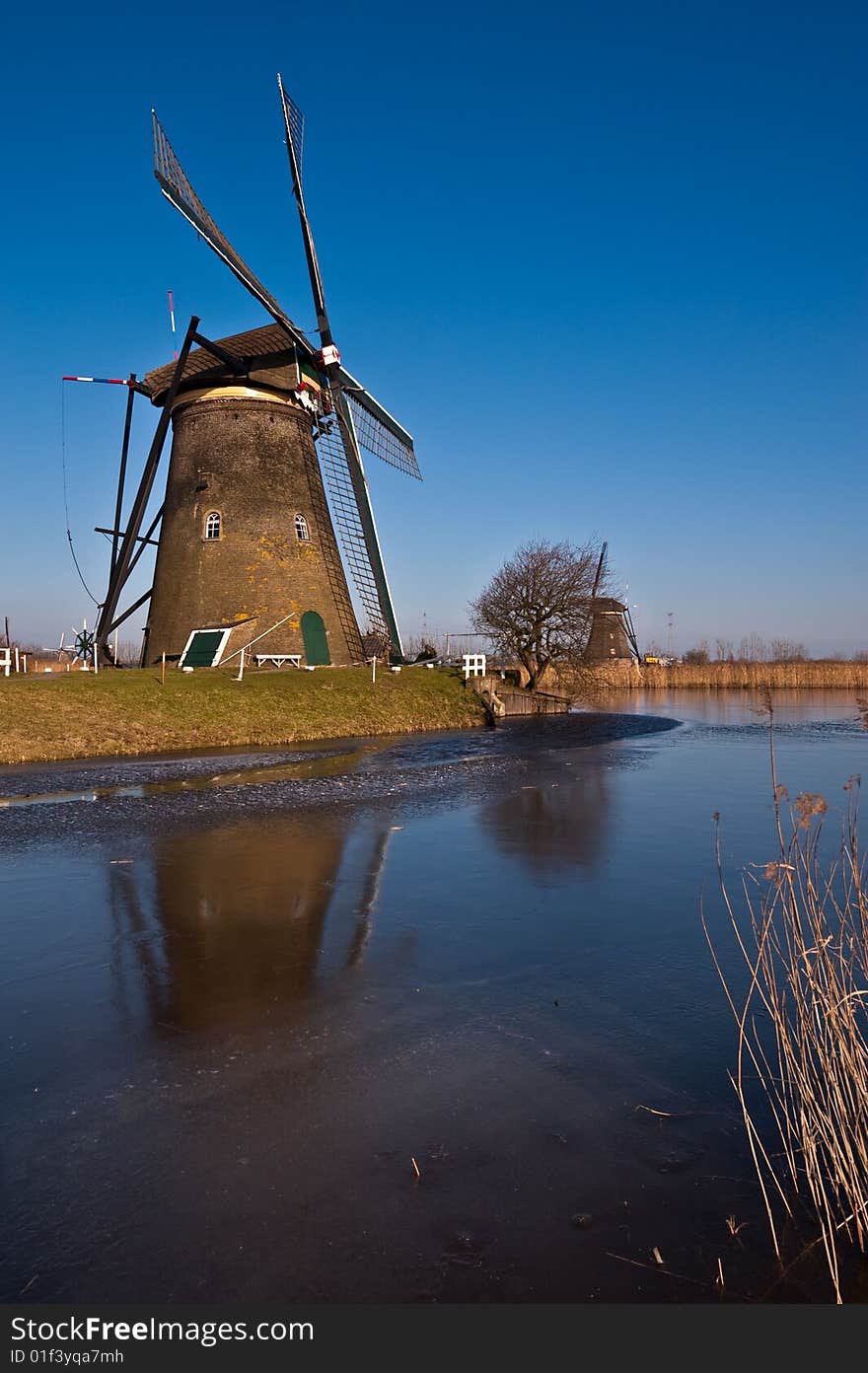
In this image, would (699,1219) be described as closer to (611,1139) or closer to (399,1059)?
(611,1139)

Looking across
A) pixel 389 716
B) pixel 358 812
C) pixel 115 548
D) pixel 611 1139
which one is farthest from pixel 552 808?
pixel 115 548

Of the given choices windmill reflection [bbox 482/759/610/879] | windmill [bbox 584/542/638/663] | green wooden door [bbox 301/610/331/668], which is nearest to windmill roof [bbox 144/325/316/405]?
green wooden door [bbox 301/610/331/668]

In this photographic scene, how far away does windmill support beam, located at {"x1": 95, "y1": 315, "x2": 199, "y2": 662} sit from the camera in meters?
23.6

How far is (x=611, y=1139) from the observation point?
344 centimetres

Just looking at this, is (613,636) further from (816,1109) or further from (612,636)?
(816,1109)

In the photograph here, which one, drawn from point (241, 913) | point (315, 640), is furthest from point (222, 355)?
point (241, 913)

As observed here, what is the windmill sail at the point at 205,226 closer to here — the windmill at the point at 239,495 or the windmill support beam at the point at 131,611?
the windmill at the point at 239,495

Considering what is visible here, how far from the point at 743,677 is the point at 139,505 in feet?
136

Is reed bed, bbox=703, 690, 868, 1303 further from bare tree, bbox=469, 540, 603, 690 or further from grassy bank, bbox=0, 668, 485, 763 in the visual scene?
bare tree, bbox=469, 540, 603, 690

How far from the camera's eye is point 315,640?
26359mm

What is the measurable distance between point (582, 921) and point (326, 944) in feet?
7.00

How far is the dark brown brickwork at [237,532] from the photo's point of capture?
25250 millimetres

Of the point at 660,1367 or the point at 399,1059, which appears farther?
the point at 399,1059

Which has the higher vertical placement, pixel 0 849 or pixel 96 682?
pixel 96 682
